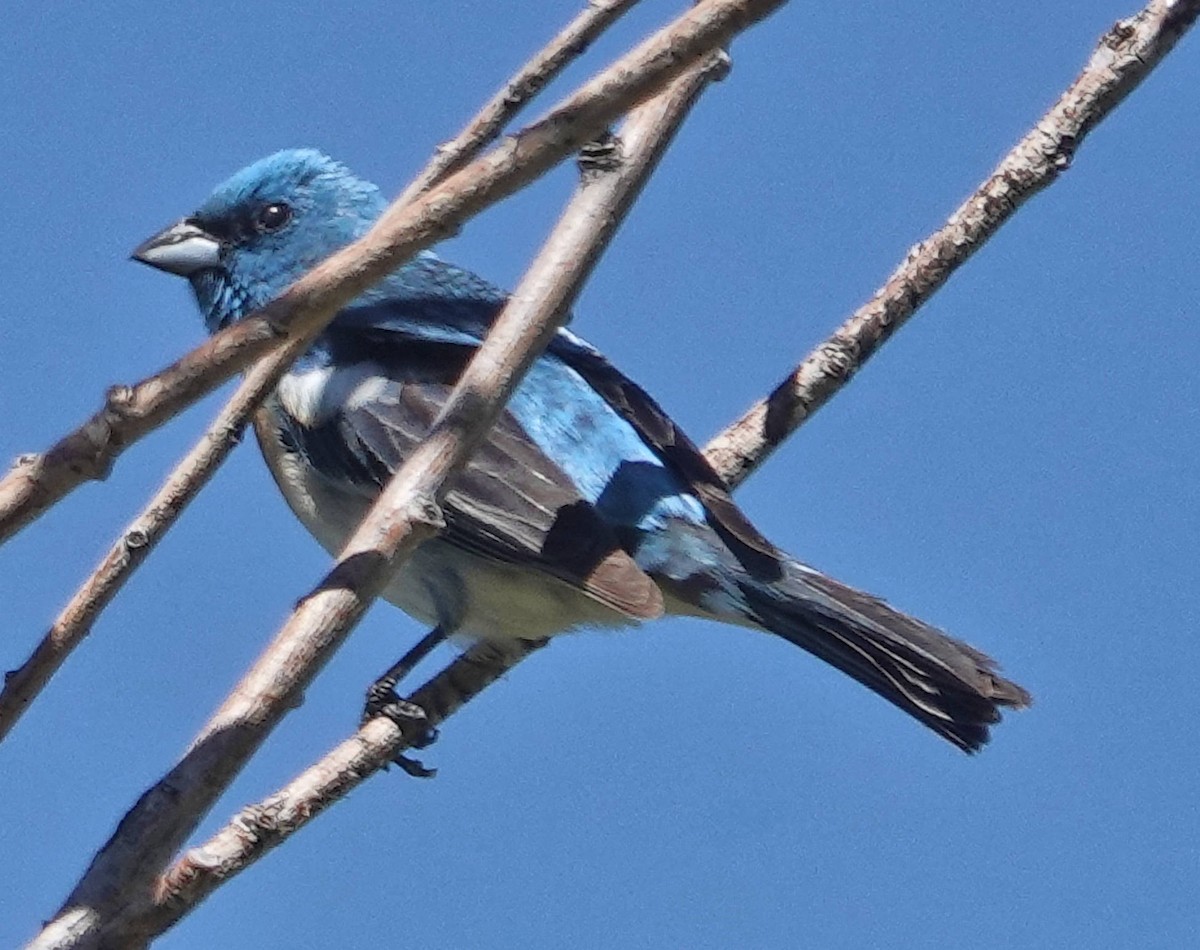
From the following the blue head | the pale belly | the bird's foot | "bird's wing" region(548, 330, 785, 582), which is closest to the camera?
the bird's foot

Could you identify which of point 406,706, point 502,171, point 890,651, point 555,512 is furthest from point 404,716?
point 502,171

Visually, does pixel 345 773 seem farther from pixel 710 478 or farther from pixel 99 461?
pixel 710 478

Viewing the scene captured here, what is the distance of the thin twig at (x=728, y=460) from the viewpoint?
3008 millimetres

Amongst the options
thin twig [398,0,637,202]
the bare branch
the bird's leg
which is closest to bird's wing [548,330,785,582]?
the bare branch

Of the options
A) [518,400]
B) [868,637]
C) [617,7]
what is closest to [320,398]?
[518,400]

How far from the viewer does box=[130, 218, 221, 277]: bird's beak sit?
21.7 ft

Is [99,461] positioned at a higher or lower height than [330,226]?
lower

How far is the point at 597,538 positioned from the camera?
500 cm

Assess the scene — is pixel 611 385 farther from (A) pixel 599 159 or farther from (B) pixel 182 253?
(A) pixel 599 159

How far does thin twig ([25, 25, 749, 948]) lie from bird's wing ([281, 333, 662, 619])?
1.53 metres

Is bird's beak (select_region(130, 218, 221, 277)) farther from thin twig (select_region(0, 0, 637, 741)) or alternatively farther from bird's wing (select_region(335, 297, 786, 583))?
thin twig (select_region(0, 0, 637, 741))

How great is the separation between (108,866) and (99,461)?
528mm

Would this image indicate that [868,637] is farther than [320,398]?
No

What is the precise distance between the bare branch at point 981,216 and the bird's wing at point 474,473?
1.58 ft
